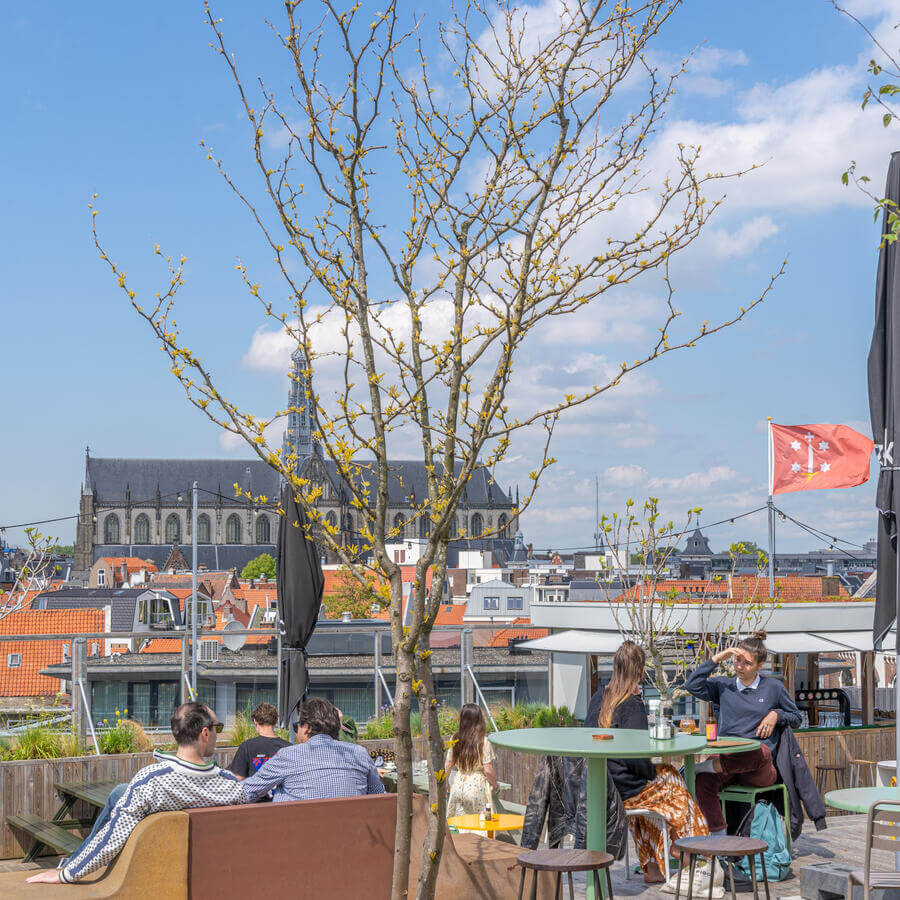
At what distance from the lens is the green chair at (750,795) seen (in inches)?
289

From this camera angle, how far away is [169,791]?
4.73m

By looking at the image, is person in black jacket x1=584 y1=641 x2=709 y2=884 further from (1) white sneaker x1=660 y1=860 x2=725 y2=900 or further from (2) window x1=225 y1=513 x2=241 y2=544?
(2) window x1=225 y1=513 x2=241 y2=544

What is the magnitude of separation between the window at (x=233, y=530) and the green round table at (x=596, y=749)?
133085mm

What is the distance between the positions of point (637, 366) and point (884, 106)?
2.23 metres

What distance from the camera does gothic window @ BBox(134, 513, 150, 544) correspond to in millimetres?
133500

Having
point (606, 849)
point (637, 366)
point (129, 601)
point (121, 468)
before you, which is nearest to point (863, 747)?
point (606, 849)

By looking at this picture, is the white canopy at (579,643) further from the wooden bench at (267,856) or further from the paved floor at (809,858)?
the wooden bench at (267,856)

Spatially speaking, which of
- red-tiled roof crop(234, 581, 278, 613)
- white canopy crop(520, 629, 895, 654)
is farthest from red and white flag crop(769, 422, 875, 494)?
red-tiled roof crop(234, 581, 278, 613)

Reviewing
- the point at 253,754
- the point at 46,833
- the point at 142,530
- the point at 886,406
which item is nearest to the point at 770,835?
the point at 886,406

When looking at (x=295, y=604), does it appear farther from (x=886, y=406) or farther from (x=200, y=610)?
(x=200, y=610)

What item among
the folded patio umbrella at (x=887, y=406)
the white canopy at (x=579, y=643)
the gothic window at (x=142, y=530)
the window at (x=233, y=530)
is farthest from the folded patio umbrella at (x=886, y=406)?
the window at (x=233, y=530)

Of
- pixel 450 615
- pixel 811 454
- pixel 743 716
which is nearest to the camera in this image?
pixel 743 716

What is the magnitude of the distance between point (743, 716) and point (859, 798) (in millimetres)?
2483

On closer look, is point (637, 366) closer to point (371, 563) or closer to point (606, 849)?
point (371, 563)
